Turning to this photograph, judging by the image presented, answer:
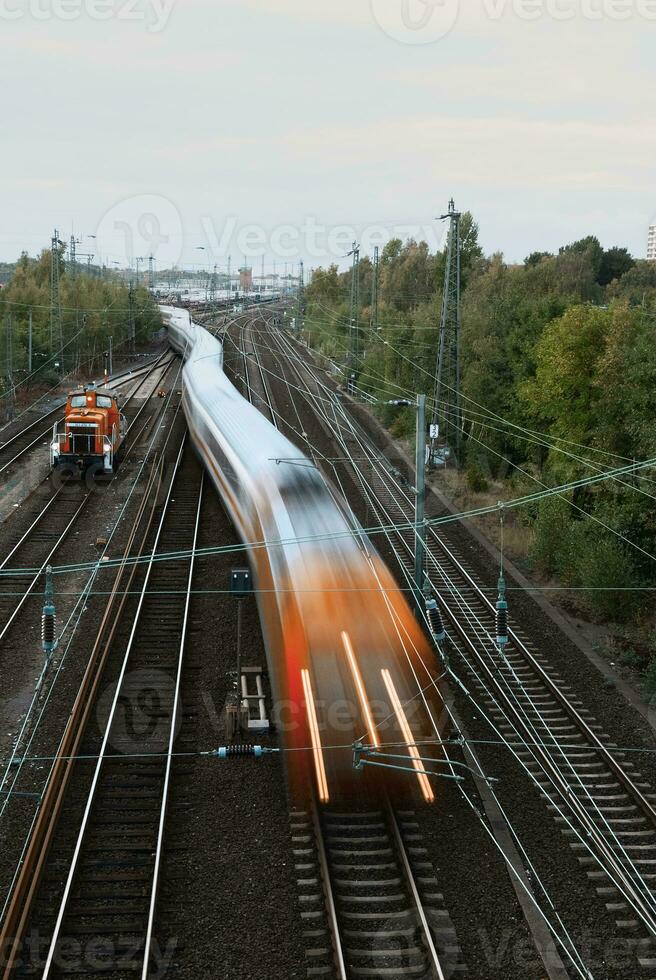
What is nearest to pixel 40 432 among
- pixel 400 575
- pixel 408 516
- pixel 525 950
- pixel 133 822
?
pixel 408 516

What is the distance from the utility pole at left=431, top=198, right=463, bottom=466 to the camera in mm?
26859

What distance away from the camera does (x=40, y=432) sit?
33.0 metres

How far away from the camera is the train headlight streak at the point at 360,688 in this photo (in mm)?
9875

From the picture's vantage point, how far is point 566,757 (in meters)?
11.8

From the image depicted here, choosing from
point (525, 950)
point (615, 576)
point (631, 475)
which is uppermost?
point (631, 475)

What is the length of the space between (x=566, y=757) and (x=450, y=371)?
1863cm

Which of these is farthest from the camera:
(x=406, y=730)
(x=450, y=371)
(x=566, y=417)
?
(x=450, y=371)

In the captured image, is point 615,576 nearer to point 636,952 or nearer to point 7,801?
point 636,952

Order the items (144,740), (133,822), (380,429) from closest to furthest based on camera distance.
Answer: (133,822), (144,740), (380,429)

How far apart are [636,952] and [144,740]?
630 centimetres

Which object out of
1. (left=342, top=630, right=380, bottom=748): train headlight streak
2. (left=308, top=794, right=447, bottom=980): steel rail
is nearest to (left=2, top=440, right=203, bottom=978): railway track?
(left=308, top=794, right=447, bottom=980): steel rail
